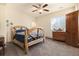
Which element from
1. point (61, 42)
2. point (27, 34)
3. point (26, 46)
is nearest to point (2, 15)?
point (27, 34)

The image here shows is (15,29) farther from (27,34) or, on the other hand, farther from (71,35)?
(71,35)

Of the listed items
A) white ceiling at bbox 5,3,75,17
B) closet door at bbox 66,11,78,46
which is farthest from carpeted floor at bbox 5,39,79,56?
white ceiling at bbox 5,3,75,17

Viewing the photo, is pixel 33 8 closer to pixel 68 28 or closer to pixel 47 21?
pixel 47 21

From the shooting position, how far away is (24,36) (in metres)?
2.01

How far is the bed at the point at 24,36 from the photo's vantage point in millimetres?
2010

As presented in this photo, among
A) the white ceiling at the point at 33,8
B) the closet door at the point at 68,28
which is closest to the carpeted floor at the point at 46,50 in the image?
the closet door at the point at 68,28

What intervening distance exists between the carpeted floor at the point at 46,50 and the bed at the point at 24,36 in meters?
0.09

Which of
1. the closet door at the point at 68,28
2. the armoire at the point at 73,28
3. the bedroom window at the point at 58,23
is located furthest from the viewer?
the armoire at the point at 73,28

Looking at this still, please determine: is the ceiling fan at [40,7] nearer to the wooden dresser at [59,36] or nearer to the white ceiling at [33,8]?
the white ceiling at [33,8]

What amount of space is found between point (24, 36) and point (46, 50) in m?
0.51

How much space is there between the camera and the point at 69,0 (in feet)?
6.74

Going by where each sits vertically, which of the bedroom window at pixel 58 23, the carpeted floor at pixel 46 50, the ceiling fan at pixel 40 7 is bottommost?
the carpeted floor at pixel 46 50

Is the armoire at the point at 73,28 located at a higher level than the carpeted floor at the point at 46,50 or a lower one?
higher

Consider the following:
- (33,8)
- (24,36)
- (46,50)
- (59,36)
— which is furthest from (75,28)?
(24,36)
